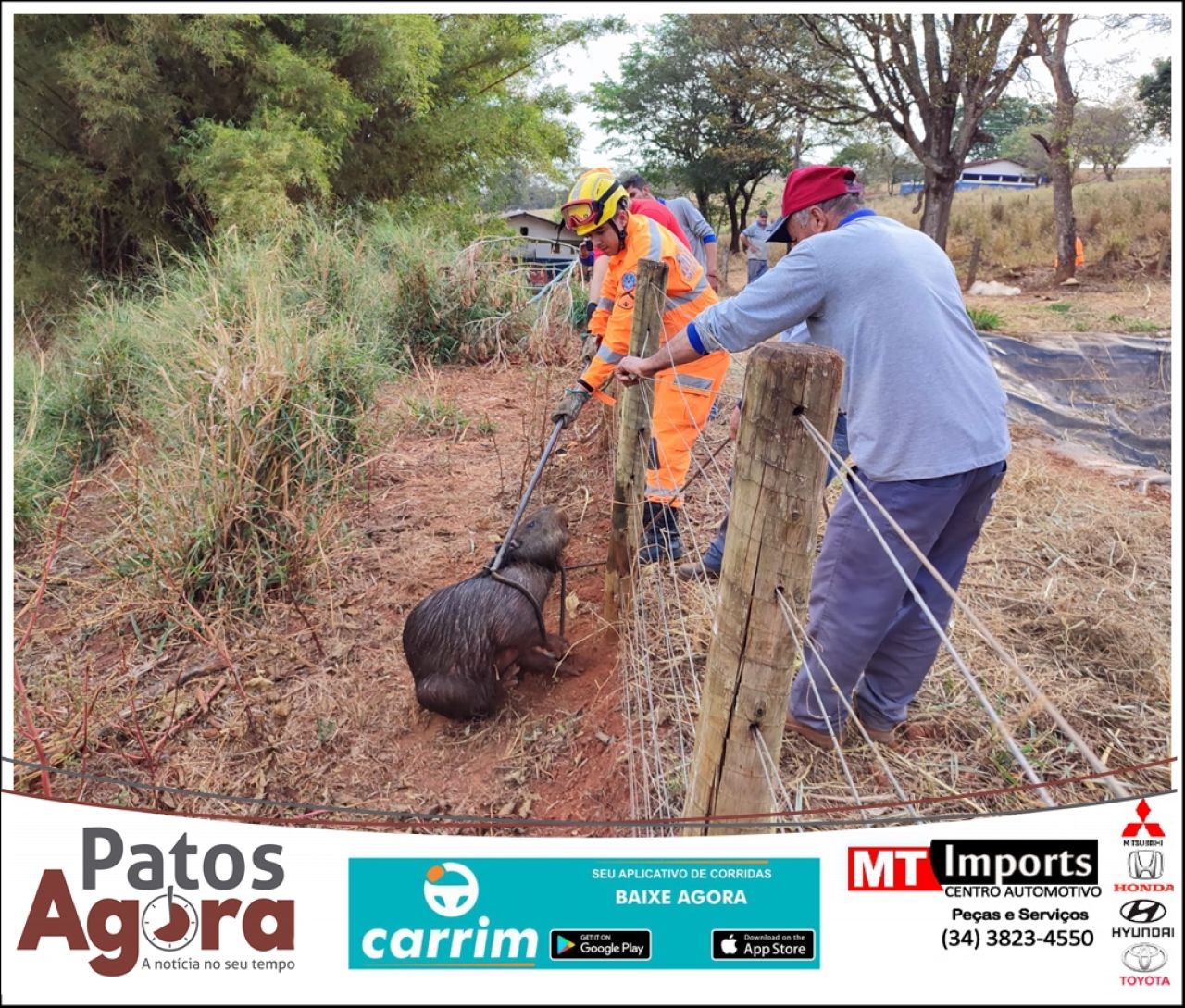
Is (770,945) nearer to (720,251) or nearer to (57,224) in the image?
(57,224)

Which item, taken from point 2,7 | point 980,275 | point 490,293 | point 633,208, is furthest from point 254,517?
point 980,275

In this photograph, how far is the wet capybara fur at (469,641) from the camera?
2.79 meters

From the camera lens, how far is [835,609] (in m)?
2.32

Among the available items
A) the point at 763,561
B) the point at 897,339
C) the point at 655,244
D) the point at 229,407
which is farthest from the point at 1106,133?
the point at 763,561

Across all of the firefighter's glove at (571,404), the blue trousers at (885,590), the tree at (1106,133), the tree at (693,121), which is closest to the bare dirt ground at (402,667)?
the blue trousers at (885,590)

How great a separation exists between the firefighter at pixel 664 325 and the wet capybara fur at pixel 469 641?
2.17ft

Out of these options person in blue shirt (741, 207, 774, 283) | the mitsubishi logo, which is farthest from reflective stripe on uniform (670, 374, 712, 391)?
person in blue shirt (741, 207, 774, 283)

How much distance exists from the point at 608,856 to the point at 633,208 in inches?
180

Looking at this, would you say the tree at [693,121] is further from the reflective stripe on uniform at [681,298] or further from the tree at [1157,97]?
the reflective stripe on uniform at [681,298]

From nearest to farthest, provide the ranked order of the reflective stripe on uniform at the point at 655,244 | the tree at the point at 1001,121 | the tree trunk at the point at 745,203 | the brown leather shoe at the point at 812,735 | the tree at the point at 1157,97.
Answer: the brown leather shoe at the point at 812,735 → the reflective stripe on uniform at the point at 655,244 → the tree at the point at 1001,121 → the tree at the point at 1157,97 → the tree trunk at the point at 745,203

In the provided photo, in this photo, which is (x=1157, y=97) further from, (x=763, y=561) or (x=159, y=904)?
(x=159, y=904)

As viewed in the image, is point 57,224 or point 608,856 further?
point 57,224

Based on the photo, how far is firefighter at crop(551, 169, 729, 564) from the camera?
128 inches

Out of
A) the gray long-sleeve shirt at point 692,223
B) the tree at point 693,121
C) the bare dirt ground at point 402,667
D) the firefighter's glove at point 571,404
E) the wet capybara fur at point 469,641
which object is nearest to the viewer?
the bare dirt ground at point 402,667
